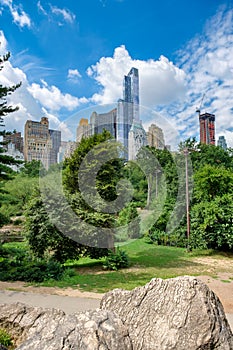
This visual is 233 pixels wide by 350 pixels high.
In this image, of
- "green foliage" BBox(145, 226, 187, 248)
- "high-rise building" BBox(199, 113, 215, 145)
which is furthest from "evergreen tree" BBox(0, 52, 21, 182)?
"high-rise building" BBox(199, 113, 215, 145)

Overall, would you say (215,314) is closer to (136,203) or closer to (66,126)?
(66,126)

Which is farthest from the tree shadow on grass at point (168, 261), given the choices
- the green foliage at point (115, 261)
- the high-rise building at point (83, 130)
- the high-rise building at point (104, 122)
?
the high-rise building at point (83, 130)

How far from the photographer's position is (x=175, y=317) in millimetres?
2877

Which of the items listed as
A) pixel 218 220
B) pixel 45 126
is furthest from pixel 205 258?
pixel 45 126

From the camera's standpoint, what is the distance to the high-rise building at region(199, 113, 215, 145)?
123 ft

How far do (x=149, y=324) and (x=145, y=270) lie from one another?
27.8 feet

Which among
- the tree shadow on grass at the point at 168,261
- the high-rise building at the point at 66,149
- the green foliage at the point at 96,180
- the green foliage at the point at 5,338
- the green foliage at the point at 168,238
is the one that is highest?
the high-rise building at the point at 66,149

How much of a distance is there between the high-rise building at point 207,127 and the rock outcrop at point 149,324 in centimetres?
3586

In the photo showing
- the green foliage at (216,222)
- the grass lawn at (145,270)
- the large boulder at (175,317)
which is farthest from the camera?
the green foliage at (216,222)

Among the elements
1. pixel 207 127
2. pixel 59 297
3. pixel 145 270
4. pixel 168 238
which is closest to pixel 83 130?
pixel 145 270

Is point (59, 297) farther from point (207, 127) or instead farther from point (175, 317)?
point (207, 127)

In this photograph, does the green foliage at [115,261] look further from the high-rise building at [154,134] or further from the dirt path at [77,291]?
the high-rise building at [154,134]

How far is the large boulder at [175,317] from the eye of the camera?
275cm

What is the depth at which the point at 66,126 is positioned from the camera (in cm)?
1097
